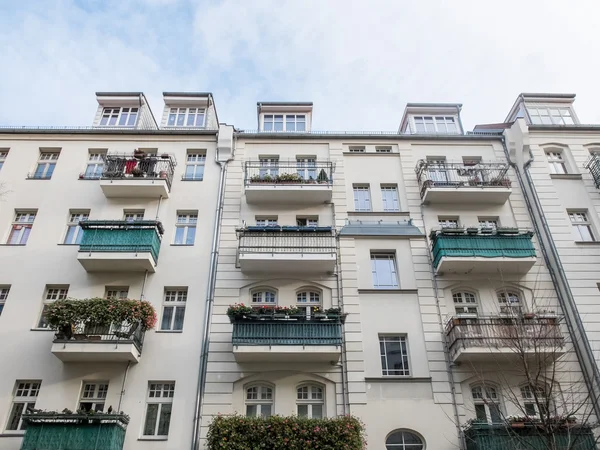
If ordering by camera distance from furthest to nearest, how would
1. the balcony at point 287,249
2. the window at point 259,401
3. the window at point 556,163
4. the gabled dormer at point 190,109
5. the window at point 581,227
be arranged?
the gabled dormer at point 190,109 → the window at point 556,163 → the window at point 581,227 → the balcony at point 287,249 → the window at point 259,401

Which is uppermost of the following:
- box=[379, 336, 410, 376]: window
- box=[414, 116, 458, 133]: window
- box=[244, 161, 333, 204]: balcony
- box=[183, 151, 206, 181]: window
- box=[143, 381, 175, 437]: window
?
box=[414, 116, 458, 133]: window

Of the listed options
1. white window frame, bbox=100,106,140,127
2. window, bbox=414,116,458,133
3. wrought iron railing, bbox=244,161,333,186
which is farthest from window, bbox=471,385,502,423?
white window frame, bbox=100,106,140,127

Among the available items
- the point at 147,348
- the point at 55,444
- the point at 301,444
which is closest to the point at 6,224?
the point at 147,348

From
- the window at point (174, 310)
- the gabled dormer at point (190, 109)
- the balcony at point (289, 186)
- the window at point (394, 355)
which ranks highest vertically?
the gabled dormer at point (190, 109)

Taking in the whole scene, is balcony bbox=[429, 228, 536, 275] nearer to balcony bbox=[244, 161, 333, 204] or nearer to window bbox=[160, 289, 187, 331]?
balcony bbox=[244, 161, 333, 204]

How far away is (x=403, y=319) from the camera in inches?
777

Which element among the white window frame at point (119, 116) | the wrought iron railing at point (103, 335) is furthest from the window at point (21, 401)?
the white window frame at point (119, 116)

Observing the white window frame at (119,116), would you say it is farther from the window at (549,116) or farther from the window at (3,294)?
the window at (549,116)

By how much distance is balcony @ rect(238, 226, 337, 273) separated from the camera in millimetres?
20172

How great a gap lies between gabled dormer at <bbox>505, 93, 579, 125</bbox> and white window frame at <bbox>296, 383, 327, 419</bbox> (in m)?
19.0

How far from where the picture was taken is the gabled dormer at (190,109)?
27047mm

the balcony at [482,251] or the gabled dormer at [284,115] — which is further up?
the gabled dormer at [284,115]

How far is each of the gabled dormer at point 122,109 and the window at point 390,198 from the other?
13765 millimetres

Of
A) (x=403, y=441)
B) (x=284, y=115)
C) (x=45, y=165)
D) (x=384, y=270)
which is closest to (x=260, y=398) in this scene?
(x=403, y=441)
